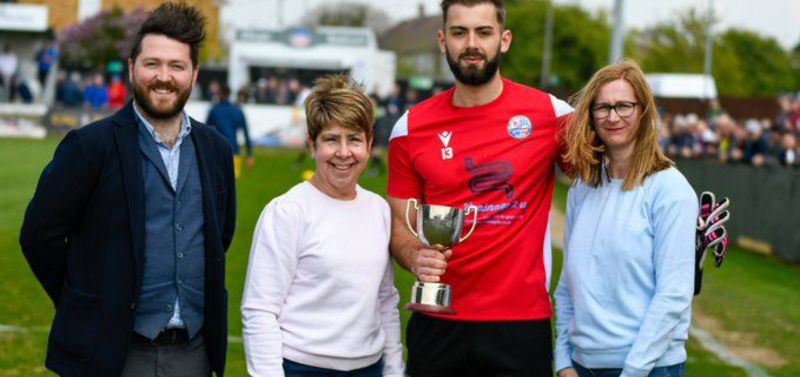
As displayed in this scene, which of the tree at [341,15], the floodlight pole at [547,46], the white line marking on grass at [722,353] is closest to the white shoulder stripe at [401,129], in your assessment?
the white line marking on grass at [722,353]

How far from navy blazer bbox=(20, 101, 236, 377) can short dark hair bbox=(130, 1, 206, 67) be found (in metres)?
0.31

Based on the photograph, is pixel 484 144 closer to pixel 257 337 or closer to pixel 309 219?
pixel 309 219

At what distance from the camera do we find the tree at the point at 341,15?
104m

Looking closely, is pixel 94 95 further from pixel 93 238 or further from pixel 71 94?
pixel 93 238

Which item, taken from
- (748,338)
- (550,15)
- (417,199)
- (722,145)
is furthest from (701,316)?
(550,15)

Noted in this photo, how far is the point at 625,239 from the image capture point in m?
4.23

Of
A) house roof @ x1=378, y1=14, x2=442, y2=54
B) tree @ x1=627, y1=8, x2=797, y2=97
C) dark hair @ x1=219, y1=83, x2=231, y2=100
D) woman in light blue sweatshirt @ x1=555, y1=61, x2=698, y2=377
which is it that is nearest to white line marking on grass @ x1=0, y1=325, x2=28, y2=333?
woman in light blue sweatshirt @ x1=555, y1=61, x2=698, y2=377

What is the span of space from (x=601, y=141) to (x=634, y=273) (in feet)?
1.73

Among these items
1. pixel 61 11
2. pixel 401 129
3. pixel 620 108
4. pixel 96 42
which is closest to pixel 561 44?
pixel 61 11

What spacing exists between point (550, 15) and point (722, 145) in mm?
67560

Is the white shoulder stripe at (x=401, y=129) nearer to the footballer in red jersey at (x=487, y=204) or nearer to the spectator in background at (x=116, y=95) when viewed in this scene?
the footballer in red jersey at (x=487, y=204)

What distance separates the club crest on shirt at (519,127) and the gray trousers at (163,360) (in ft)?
4.75

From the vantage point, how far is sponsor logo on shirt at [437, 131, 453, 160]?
4.76 metres

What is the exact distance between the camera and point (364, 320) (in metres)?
4.47
